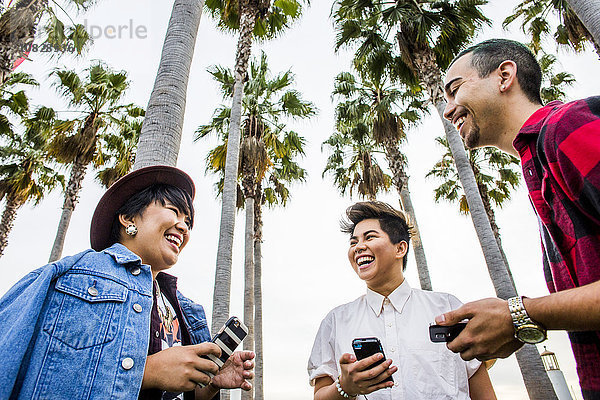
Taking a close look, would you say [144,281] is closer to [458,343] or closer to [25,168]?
[458,343]

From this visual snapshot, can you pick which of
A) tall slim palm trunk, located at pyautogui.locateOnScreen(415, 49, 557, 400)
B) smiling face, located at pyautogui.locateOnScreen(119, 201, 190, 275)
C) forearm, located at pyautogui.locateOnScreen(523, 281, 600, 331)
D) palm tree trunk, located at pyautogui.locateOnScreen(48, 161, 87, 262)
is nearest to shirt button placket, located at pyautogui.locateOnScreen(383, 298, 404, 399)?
forearm, located at pyautogui.locateOnScreen(523, 281, 600, 331)

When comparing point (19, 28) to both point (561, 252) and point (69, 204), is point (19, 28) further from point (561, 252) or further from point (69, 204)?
point (561, 252)

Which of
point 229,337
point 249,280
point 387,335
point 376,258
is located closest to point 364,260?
point 376,258

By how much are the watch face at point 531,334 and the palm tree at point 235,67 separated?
250 inches

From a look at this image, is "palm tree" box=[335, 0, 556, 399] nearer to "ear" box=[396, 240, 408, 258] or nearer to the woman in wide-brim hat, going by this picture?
"ear" box=[396, 240, 408, 258]

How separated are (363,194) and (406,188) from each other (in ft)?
9.37

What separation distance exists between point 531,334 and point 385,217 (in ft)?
5.64

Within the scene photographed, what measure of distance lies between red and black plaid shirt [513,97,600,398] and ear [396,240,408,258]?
4.44 feet

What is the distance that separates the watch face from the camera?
123cm

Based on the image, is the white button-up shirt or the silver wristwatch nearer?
the silver wristwatch

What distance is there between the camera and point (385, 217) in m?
2.94

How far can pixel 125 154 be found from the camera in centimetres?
1399

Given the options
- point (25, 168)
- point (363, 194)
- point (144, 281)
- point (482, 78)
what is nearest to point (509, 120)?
point (482, 78)

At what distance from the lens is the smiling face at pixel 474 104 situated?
182 centimetres
